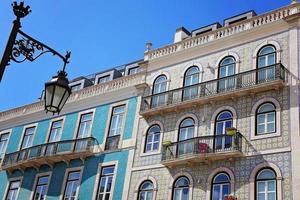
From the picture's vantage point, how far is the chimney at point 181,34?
85.9ft

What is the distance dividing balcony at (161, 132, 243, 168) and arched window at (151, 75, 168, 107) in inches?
114

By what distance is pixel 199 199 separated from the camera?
62.8 feet

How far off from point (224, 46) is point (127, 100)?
20.9 ft

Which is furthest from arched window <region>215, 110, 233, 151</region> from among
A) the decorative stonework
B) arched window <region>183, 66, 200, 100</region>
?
arched window <region>183, 66, 200, 100</region>

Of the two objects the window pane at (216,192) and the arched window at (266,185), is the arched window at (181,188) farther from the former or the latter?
the arched window at (266,185)

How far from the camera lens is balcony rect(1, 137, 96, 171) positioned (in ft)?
80.6

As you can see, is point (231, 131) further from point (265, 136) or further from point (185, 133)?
point (185, 133)

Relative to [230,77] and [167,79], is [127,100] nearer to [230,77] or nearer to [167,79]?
[167,79]

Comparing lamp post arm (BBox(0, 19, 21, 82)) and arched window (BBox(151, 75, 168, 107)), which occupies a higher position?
arched window (BBox(151, 75, 168, 107))

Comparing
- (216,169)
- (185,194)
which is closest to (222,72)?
(216,169)

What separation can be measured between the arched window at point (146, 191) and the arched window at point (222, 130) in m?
4.15

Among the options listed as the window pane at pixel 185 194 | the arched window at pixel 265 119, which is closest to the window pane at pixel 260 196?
the arched window at pixel 265 119

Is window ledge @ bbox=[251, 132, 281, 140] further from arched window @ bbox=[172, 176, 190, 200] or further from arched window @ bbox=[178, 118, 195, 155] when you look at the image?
arched window @ bbox=[172, 176, 190, 200]

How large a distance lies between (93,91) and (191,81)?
7078mm
